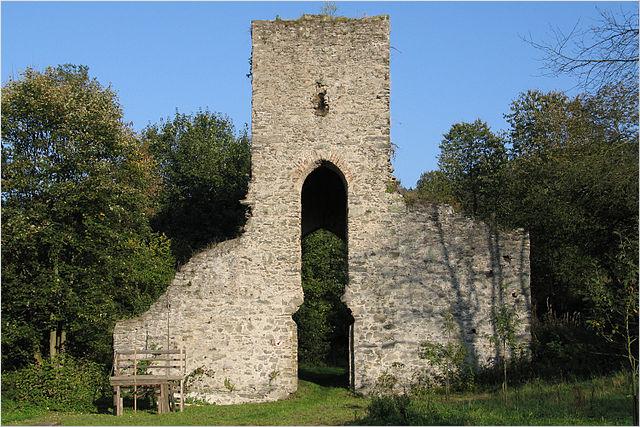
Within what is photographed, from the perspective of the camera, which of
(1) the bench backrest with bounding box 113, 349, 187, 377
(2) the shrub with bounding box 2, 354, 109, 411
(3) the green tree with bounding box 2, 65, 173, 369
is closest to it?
(1) the bench backrest with bounding box 113, 349, 187, 377

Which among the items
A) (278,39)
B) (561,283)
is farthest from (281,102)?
(561,283)

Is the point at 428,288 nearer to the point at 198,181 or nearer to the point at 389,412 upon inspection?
the point at 389,412

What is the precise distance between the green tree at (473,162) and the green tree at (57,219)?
17.4 meters

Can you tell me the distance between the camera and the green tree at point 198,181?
3128 centimetres

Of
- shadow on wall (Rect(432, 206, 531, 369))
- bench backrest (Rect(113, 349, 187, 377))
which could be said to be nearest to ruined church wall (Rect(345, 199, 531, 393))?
shadow on wall (Rect(432, 206, 531, 369))

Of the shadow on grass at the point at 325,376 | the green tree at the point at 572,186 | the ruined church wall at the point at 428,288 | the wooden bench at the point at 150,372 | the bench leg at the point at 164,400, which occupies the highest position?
the green tree at the point at 572,186

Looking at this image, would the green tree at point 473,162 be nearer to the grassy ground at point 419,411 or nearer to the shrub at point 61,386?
the grassy ground at point 419,411

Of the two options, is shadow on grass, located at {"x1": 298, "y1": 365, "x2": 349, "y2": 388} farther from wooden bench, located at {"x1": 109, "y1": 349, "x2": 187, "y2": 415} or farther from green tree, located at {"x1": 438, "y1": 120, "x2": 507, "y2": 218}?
green tree, located at {"x1": 438, "y1": 120, "x2": 507, "y2": 218}

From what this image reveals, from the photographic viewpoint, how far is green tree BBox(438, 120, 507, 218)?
1353 inches

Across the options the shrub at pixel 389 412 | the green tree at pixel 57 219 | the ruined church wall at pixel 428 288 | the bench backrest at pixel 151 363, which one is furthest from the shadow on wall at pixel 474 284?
the green tree at pixel 57 219

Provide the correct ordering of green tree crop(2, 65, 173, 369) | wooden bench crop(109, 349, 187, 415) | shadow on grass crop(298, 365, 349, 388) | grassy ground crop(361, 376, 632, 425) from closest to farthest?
grassy ground crop(361, 376, 632, 425), wooden bench crop(109, 349, 187, 415), green tree crop(2, 65, 173, 369), shadow on grass crop(298, 365, 349, 388)

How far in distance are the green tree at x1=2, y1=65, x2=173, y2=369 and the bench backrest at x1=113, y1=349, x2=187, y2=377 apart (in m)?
3.84

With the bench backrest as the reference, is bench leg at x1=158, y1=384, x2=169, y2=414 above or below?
below

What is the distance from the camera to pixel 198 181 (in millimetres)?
33312
